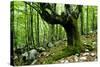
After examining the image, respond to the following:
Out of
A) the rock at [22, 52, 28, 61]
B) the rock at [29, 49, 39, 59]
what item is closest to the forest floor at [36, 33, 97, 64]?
the rock at [29, 49, 39, 59]

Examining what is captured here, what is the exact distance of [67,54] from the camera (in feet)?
9.45

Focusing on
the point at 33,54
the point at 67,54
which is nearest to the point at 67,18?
the point at 67,54

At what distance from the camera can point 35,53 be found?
271cm

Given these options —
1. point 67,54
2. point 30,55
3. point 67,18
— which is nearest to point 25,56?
point 30,55

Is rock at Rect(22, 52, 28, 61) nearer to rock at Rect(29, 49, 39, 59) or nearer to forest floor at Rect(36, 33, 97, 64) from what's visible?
rock at Rect(29, 49, 39, 59)

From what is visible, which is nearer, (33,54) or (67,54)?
(33,54)

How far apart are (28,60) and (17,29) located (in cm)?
44

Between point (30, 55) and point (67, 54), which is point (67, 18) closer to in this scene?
point (67, 54)

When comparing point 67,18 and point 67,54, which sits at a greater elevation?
point 67,18

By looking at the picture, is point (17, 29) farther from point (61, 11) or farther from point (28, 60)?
point (61, 11)

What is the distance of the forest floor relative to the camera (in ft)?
9.07

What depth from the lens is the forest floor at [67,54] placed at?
277cm

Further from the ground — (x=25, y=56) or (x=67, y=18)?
(x=67, y=18)

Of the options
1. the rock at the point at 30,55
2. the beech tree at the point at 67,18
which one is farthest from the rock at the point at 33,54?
the beech tree at the point at 67,18
